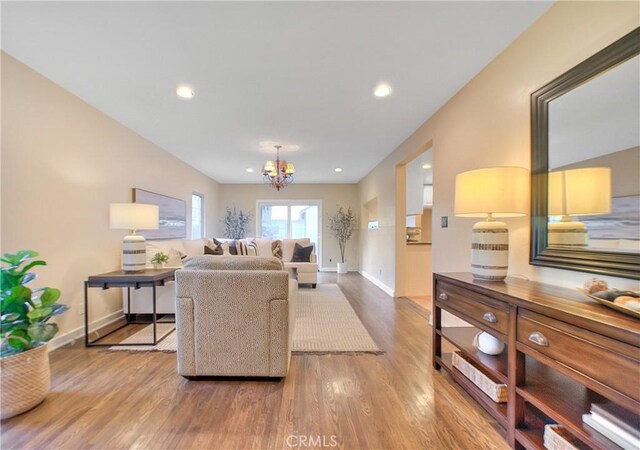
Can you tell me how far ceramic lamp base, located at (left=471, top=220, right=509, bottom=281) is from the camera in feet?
5.58

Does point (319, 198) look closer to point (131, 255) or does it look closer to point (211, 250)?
point (211, 250)

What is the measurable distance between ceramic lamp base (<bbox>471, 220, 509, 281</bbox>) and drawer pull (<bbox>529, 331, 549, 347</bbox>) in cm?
51

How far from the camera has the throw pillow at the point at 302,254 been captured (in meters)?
5.38

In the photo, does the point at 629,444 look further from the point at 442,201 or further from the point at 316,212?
the point at 316,212

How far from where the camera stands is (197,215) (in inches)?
243

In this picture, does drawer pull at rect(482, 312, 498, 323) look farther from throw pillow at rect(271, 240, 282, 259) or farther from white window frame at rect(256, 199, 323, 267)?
white window frame at rect(256, 199, 323, 267)

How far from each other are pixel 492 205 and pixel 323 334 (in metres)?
2.00

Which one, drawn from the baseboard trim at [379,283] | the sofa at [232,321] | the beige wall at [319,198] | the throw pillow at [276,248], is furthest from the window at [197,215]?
the sofa at [232,321]

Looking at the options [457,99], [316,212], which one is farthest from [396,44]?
[316,212]

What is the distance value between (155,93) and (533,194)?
128 inches

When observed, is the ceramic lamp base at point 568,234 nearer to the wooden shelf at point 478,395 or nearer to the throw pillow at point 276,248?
the wooden shelf at point 478,395

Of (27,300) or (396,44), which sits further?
(396,44)

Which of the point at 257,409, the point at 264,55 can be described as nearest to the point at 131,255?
the point at 257,409

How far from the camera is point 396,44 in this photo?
1.91m
